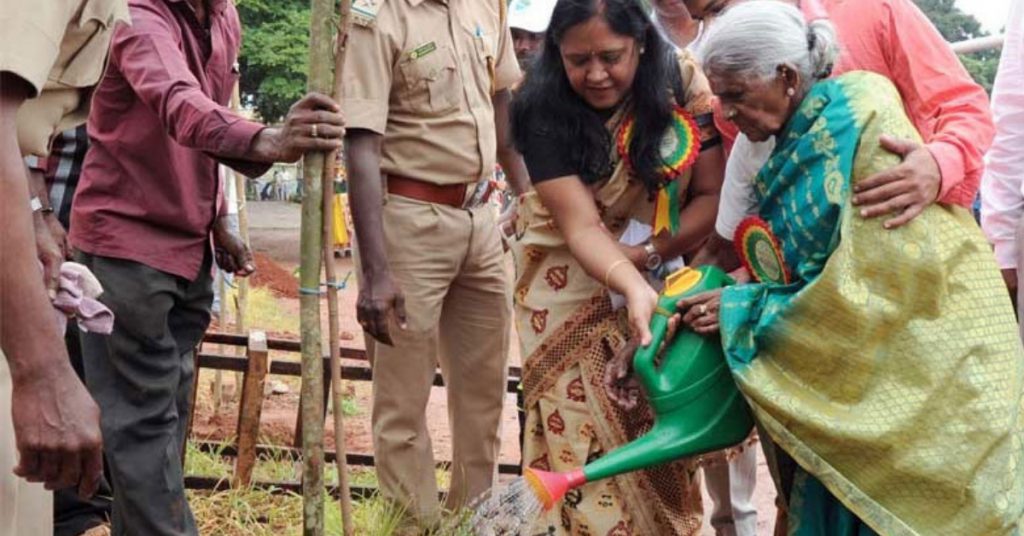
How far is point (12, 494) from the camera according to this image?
240 centimetres

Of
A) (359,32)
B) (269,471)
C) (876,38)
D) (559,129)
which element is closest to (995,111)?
(876,38)

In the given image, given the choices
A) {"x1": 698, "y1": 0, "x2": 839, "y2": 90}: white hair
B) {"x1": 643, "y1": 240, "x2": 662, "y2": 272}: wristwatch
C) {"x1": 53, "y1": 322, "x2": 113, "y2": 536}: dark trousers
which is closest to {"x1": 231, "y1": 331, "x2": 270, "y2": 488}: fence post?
{"x1": 53, "y1": 322, "x2": 113, "y2": 536}: dark trousers

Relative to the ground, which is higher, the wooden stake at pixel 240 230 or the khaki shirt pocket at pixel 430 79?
the khaki shirt pocket at pixel 430 79

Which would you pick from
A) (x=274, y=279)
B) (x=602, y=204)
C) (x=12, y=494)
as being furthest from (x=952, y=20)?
(x=12, y=494)

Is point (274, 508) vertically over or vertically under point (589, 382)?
under

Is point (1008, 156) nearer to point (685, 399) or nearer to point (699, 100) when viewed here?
point (699, 100)

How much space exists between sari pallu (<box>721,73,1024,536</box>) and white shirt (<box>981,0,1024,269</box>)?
110 cm

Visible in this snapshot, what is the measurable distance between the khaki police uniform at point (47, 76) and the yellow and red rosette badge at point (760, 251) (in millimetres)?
1565

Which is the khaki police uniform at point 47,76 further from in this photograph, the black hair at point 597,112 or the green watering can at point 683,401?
the black hair at point 597,112

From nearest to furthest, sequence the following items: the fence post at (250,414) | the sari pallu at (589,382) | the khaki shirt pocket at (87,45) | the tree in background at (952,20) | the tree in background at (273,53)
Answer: the khaki shirt pocket at (87,45) < the sari pallu at (589,382) < the fence post at (250,414) < the tree in background at (273,53) < the tree in background at (952,20)

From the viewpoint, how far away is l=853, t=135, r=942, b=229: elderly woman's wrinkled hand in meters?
2.97

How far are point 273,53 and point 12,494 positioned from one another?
1755cm

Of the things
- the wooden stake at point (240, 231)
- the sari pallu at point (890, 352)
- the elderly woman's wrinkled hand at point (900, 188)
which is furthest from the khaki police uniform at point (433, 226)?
the wooden stake at point (240, 231)

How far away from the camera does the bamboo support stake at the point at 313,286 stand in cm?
298
